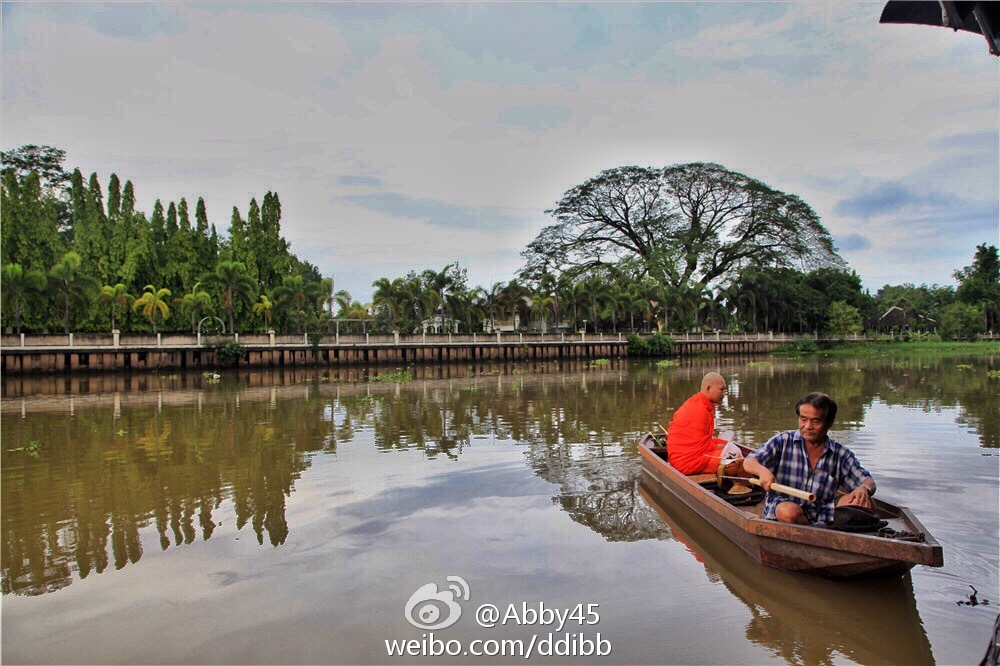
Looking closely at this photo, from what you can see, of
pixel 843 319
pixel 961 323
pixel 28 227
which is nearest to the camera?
pixel 28 227

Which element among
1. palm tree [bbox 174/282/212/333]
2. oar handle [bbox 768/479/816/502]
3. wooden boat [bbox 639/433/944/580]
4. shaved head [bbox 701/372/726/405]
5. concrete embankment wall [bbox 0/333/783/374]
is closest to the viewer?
wooden boat [bbox 639/433/944/580]

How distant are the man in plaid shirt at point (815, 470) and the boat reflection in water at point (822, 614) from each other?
568 millimetres

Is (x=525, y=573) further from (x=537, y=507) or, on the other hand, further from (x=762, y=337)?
(x=762, y=337)

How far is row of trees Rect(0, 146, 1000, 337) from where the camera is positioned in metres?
39.1

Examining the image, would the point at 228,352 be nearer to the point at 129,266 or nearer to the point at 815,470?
the point at 129,266

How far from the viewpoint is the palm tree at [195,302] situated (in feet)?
127

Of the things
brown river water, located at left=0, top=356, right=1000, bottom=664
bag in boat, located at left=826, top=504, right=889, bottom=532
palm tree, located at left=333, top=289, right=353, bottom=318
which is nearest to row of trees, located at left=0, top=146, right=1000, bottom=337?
palm tree, located at left=333, top=289, right=353, bottom=318

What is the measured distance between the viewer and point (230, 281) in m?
38.4

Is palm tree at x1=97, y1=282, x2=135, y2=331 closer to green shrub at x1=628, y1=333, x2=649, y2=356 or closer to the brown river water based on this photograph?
the brown river water

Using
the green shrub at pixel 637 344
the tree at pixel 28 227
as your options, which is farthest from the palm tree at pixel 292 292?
the green shrub at pixel 637 344

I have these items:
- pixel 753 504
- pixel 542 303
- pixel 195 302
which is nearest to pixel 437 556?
pixel 753 504

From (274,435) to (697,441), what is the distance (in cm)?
910

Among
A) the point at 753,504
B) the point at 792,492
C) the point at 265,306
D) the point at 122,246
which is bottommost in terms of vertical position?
the point at 753,504

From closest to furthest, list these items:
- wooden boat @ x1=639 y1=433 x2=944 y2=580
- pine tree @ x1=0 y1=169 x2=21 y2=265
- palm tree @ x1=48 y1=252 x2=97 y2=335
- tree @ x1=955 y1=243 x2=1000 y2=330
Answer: wooden boat @ x1=639 y1=433 x2=944 y2=580, palm tree @ x1=48 y1=252 x2=97 y2=335, pine tree @ x1=0 y1=169 x2=21 y2=265, tree @ x1=955 y1=243 x2=1000 y2=330
